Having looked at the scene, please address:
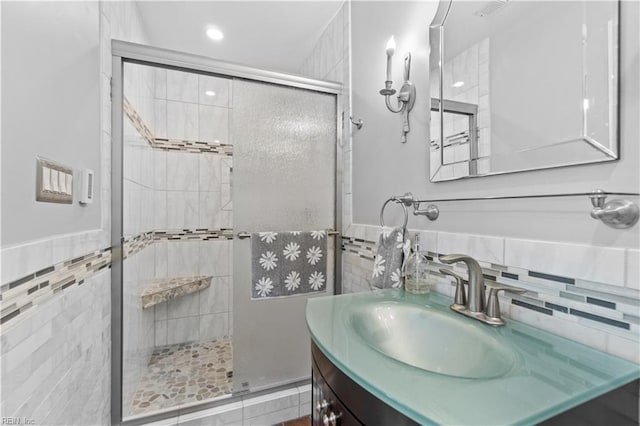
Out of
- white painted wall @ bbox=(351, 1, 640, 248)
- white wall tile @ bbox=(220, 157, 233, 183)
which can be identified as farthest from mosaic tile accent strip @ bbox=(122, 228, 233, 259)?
white painted wall @ bbox=(351, 1, 640, 248)

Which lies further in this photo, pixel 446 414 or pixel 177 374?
pixel 177 374

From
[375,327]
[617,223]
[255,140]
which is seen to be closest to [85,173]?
[255,140]

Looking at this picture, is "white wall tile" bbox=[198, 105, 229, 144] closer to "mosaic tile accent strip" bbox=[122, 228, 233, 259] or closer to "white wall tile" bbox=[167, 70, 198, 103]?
"white wall tile" bbox=[167, 70, 198, 103]

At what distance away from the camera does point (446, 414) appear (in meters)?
0.39

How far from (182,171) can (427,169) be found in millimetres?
2080

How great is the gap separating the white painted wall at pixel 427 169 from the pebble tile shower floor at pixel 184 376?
145cm

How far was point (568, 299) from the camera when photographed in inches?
25.7

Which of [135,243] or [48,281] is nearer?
[48,281]

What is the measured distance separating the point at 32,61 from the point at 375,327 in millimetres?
1164

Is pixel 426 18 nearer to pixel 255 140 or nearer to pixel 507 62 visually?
pixel 507 62

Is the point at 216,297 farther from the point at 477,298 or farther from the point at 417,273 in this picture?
the point at 477,298

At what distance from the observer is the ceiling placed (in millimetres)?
1734


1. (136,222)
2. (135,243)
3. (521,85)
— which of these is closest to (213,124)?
(136,222)

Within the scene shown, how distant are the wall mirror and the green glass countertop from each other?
430 millimetres
